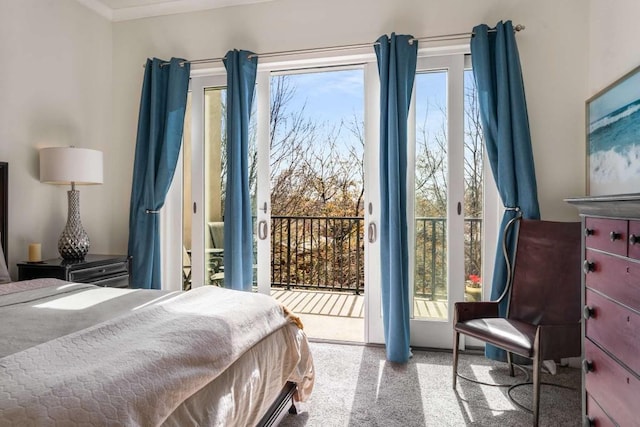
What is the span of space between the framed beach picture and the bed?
6.63 feet

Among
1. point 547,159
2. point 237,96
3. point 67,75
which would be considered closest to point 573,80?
point 547,159

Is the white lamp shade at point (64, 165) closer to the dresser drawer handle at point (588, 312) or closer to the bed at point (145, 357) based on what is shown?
the bed at point (145, 357)

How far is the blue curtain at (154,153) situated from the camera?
3.35 meters

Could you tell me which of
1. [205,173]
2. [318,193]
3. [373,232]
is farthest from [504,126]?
[318,193]

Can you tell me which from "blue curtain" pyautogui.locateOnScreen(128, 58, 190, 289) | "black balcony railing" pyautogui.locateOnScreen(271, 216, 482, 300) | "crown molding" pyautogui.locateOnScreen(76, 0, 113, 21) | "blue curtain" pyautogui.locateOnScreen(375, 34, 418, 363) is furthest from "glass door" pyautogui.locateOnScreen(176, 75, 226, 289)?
"black balcony railing" pyautogui.locateOnScreen(271, 216, 482, 300)

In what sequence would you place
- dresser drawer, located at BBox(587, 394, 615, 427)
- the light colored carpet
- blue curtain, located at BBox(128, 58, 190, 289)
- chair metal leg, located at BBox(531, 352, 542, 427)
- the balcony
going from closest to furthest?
dresser drawer, located at BBox(587, 394, 615, 427)
chair metal leg, located at BBox(531, 352, 542, 427)
the light colored carpet
blue curtain, located at BBox(128, 58, 190, 289)
the balcony

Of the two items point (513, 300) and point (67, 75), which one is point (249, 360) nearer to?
point (513, 300)

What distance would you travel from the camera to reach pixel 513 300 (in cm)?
259

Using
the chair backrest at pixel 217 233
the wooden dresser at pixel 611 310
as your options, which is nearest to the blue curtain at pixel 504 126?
the wooden dresser at pixel 611 310

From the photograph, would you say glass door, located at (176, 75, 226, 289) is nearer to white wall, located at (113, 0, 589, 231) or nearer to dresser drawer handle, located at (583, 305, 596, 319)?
white wall, located at (113, 0, 589, 231)

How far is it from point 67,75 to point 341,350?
3.13 metres

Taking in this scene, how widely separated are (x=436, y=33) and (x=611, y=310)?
7.61 feet

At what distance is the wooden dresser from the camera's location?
1.28 metres

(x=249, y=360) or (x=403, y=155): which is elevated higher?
(x=403, y=155)
